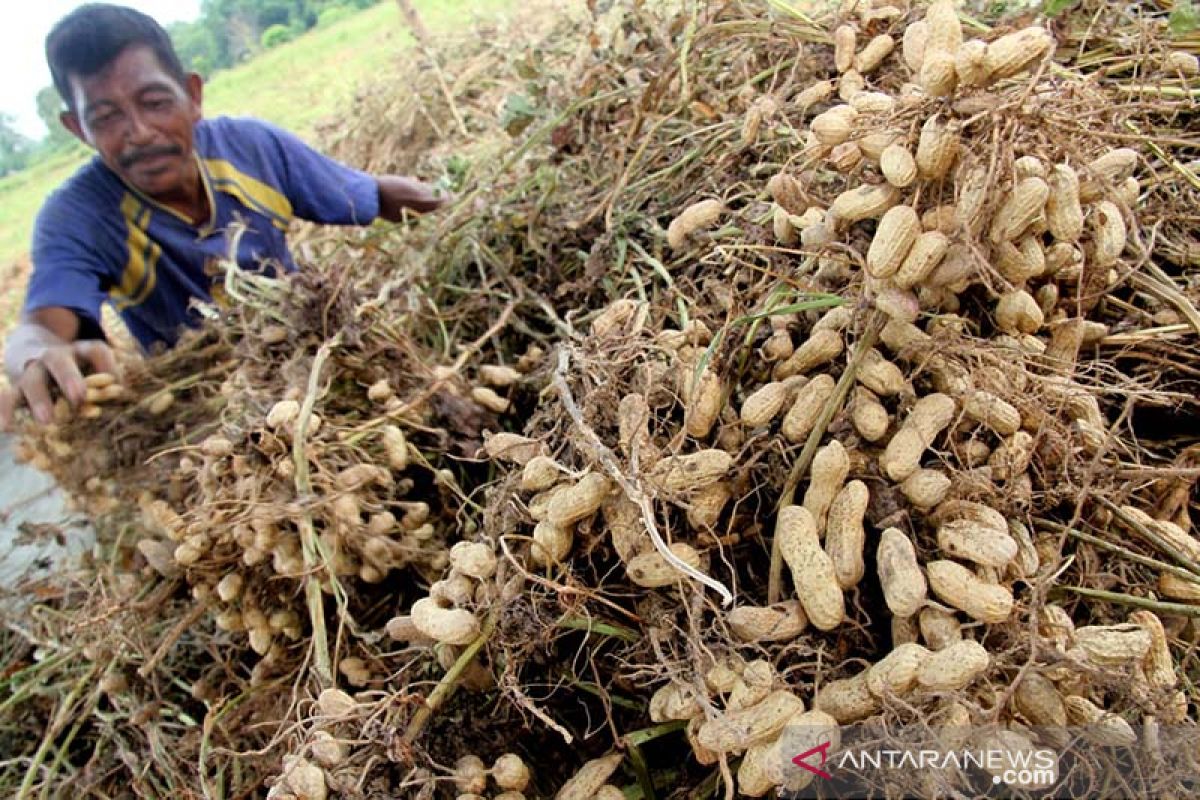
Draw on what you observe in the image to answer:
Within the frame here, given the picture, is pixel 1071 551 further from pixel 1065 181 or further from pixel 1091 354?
pixel 1065 181

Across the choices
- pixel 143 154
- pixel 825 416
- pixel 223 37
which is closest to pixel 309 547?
pixel 825 416

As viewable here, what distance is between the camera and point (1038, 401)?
2.45 ft

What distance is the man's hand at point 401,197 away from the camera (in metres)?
2.41

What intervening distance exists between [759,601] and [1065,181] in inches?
20.3

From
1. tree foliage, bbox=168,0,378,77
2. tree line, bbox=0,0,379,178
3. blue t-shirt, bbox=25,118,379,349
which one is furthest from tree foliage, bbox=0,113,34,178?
blue t-shirt, bbox=25,118,379,349

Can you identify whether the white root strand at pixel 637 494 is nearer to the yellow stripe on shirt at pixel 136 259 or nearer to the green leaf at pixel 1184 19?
the green leaf at pixel 1184 19

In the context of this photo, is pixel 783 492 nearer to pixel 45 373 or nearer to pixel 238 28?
pixel 45 373

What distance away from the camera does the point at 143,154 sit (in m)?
2.04

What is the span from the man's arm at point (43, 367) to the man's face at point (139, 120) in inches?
19.9

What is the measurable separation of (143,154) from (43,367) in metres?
0.76

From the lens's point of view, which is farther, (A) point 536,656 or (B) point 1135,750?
(A) point 536,656

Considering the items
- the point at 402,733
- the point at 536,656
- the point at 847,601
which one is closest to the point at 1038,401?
the point at 847,601

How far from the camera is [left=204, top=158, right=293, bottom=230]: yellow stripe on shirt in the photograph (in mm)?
2225

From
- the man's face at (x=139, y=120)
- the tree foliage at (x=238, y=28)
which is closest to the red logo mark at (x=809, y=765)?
the man's face at (x=139, y=120)
